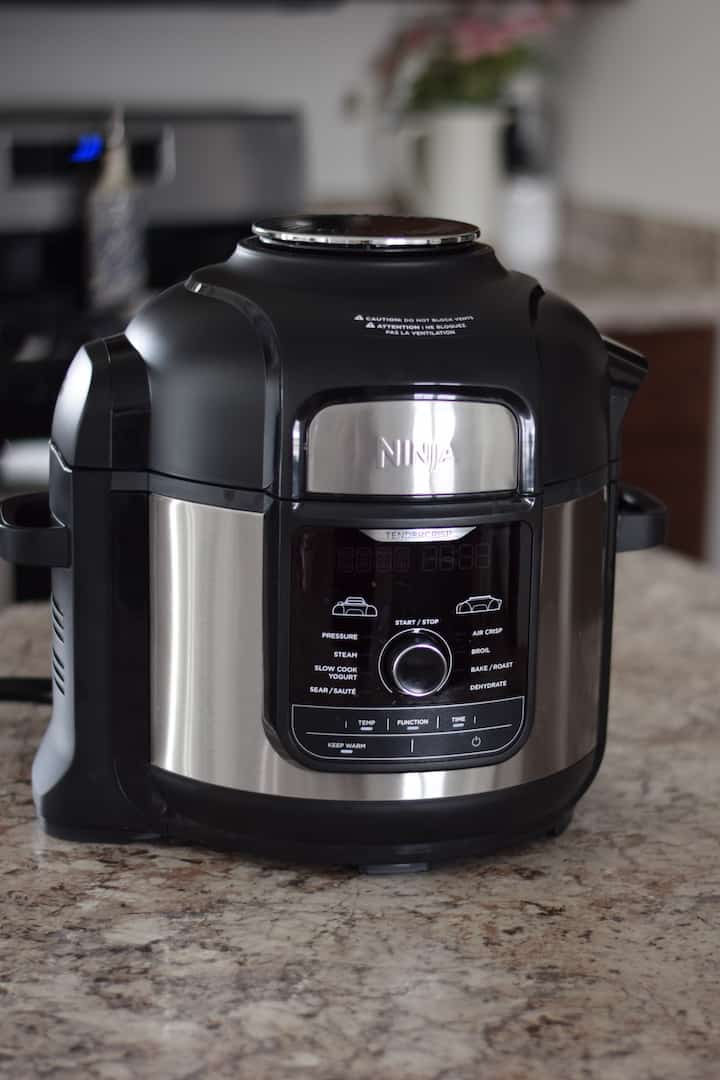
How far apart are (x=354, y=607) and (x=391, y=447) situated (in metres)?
0.08

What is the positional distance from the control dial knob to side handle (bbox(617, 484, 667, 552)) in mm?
162

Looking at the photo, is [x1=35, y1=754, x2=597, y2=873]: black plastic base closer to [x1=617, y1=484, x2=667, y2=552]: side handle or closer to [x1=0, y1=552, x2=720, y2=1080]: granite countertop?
[x1=0, y1=552, x2=720, y2=1080]: granite countertop

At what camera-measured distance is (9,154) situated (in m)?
2.18

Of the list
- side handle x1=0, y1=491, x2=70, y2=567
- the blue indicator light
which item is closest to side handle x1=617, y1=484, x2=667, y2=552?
side handle x1=0, y1=491, x2=70, y2=567

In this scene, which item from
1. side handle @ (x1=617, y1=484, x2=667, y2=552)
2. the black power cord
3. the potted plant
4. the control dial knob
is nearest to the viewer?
the control dial knob

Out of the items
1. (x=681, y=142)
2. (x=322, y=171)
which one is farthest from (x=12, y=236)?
(x=681, y=142)

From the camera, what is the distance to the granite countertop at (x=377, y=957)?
62cm

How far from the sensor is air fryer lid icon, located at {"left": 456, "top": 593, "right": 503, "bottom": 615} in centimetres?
73

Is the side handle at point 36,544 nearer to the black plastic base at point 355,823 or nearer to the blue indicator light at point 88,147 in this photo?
the black plastic base at point 355,823

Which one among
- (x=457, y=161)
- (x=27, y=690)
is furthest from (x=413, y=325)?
(x=457, y=161)

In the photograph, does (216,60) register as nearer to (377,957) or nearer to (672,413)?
(672,413)

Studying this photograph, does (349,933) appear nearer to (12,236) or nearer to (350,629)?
(350,629)

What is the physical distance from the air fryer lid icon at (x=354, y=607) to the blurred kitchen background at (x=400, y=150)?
1359 mm

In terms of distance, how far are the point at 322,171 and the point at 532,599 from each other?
2388mm
